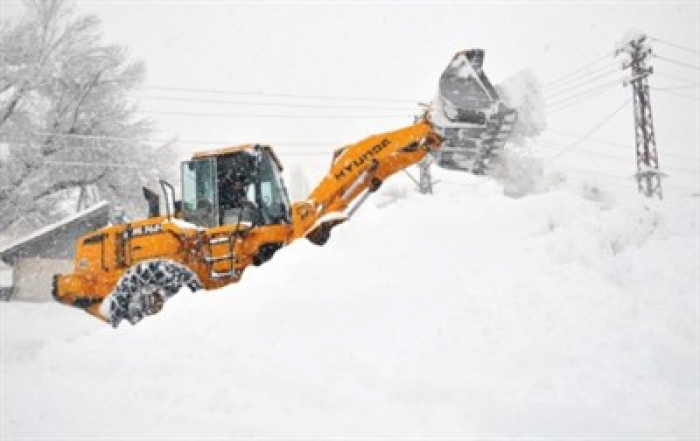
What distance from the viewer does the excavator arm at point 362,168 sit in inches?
316

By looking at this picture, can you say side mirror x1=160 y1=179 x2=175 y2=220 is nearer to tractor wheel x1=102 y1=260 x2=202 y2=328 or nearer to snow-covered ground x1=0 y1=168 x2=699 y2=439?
tractor wheel x1=102 y1=260 x2=202 y2=328

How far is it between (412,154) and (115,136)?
56.3ft

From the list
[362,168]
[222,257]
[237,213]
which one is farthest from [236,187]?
[362,168]

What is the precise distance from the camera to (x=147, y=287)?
7344 millimetres

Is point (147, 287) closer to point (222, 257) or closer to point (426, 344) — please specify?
point (222, 257)

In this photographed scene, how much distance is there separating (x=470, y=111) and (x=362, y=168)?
164 centimetres

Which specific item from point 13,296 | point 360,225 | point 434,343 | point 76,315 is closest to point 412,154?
point 360,225

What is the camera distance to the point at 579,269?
495 cm

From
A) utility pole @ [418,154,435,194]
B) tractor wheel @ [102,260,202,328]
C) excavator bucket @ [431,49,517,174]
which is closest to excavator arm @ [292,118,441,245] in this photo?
excavator bucket @ [431,49,517,174]

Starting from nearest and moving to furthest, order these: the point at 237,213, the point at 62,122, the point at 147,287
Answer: the point at 147,287
the point at 237,213
the point at 62,122

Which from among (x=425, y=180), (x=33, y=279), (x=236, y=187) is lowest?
(x=33, y=279)

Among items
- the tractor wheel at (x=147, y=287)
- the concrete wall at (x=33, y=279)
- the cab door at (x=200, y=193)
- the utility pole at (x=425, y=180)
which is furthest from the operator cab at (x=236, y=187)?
the utility pole at (x=425, y=180)

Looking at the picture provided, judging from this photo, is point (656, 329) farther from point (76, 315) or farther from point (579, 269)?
point (76, 315)

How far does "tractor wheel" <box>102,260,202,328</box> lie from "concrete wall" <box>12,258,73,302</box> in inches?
489
